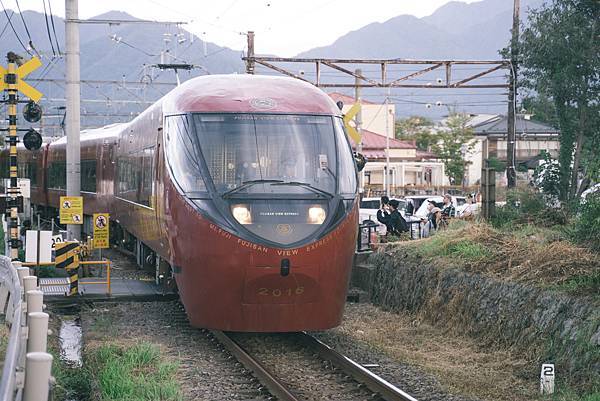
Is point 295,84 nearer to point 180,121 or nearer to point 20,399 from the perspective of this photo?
point 180,121

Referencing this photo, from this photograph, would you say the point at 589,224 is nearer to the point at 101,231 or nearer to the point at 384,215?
the point at 384,215

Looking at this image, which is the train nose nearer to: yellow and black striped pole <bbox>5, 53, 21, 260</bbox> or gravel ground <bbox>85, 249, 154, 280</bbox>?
yellow and black striped pole <bbox>5, 53, 21, 260</bbox>

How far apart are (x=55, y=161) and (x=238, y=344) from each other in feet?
73.8

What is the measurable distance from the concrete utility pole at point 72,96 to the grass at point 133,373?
1128cm

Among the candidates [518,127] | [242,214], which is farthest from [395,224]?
[518,127]

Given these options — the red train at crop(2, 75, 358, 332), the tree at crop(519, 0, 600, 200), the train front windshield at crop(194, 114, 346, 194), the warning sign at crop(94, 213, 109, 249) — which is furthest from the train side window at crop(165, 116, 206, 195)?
the tree at crop(519, 0, 600, 200)

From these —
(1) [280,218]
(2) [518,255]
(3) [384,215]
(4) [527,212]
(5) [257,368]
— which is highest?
(1) [280,218]

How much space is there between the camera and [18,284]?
10414 mm

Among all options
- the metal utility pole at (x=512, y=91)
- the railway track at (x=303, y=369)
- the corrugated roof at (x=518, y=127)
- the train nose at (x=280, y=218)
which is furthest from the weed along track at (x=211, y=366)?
the corrugated roof at (x=518, y=127)

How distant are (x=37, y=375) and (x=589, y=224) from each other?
9265 millimetres

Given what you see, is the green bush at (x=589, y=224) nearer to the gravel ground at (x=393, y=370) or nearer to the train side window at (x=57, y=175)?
the gravel ground at (x=393, y=370)

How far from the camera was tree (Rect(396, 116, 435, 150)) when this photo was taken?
8669 centimetres

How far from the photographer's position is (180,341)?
13141 millimetres

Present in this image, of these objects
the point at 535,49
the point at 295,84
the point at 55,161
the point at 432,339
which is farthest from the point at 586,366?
the point at 55,161
